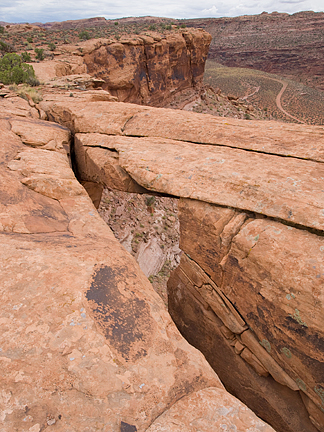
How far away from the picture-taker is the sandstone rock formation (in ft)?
7.13

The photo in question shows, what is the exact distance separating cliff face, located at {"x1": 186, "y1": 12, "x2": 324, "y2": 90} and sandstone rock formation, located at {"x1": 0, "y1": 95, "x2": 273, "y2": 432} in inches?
2583

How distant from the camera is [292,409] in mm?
4102

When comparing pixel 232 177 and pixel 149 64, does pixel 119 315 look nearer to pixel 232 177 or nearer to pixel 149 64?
pixel 232 177

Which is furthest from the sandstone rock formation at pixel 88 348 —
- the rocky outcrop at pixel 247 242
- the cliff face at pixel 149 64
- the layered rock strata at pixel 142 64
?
the cliff face at pixel 149 64

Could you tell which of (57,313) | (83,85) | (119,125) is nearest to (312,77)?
(83,85)

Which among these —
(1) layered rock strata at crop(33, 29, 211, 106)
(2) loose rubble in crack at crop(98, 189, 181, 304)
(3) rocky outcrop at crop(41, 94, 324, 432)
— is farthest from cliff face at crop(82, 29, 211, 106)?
(3) rocky outcrop at crop(41, 94, 324, 432)

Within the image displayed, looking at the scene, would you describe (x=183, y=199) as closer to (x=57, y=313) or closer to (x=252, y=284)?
(x=252, y=284)

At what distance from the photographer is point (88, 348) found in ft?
8.29

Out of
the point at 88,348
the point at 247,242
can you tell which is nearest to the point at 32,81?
the point at 247,242

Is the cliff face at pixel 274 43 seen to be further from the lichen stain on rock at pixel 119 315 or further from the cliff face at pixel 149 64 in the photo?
the lichen stain on rock at pixel 119 315

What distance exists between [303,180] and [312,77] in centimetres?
6733

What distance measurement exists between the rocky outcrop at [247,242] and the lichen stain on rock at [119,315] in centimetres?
184

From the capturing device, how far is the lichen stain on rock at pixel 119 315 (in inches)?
107

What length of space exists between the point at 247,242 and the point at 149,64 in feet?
70.1
